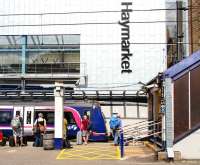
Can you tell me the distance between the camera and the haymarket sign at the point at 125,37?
41.7 metres

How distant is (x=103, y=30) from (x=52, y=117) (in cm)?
1024

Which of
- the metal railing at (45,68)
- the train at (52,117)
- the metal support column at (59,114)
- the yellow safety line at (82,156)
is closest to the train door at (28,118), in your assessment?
the train at (52,117)

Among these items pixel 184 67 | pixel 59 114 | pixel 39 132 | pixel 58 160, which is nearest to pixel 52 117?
pixel 39 132

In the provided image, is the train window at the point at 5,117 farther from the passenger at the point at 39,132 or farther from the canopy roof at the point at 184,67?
the canopy roof at the point at 184,67

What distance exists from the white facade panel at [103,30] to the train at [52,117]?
7.02 metres

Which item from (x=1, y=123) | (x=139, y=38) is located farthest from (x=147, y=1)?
(x=1, y=123)

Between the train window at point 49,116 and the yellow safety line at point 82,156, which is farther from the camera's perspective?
the train window at point 49,116

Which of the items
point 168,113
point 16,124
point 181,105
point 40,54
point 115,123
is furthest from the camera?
point 40,54

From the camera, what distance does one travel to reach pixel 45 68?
44.1 metres

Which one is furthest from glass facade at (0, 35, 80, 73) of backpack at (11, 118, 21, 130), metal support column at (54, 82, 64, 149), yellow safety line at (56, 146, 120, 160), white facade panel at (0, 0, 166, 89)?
yellow safety line at (56, 146, 120, 160)

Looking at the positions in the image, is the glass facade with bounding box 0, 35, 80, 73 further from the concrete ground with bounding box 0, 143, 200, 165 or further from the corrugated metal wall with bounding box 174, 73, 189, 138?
the corrugated metal wall with bounding box 174, 73, 189, 138

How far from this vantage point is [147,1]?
1671 inches

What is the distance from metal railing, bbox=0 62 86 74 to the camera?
1711 inches

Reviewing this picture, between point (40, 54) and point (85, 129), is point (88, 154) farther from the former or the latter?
point (40, 54)
